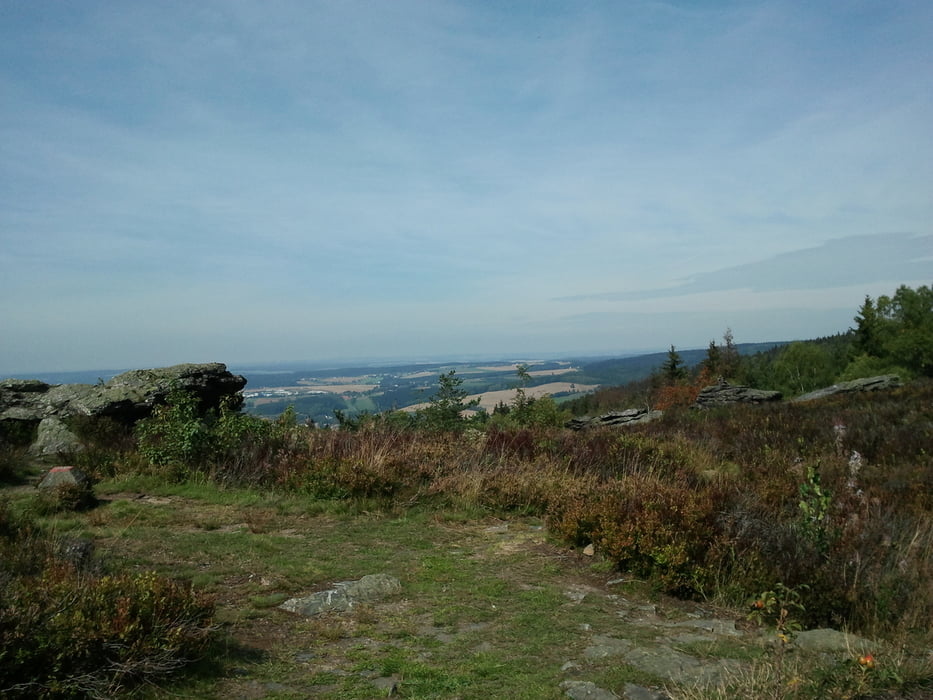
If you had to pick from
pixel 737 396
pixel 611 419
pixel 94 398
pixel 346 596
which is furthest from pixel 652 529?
pixel 737 396

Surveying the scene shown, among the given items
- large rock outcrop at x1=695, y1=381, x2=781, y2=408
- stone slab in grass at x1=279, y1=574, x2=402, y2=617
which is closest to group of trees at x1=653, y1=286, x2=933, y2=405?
large rock outcrop at x1=695, y1=381, x2=781, y2=408

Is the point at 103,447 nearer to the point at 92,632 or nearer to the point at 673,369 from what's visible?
the point at 92,632

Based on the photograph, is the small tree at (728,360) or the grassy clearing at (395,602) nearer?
the grassy clearing at (395,602)

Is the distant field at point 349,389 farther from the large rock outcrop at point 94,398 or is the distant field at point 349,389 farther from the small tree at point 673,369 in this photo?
the large rock outcrop at point 94,398

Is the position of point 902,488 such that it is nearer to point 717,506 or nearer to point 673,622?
point 717,506

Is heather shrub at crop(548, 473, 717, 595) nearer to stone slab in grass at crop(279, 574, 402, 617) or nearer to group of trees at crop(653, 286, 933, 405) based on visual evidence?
stone slab in grass at crop(279, 574, 402, 617)

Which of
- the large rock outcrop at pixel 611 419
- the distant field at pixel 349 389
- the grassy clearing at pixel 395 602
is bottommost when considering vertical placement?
the distant field at pixel 349 389

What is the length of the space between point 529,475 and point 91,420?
30.7 feet

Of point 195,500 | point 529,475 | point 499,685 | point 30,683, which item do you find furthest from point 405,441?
point 30,683

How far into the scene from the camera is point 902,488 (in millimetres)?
8430

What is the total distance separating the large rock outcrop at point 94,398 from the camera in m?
12.9

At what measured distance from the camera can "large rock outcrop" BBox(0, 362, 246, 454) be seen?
12.9 metres

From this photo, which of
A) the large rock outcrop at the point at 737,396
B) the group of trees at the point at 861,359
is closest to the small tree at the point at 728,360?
the group of trees at the point at 861,359

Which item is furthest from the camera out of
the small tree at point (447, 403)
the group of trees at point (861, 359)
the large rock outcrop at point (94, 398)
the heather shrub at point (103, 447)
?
the group of trees at point (861, 359)
